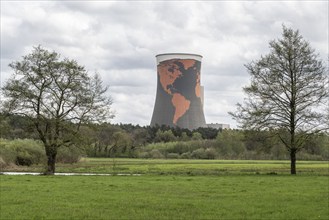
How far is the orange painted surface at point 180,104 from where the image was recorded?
6538cm

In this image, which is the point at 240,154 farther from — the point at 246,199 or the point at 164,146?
the point at 246,199

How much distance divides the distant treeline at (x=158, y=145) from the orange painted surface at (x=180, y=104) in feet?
17.4

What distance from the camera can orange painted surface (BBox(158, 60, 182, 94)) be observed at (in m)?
64.7

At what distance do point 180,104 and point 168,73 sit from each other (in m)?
4.32

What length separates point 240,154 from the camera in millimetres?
62594

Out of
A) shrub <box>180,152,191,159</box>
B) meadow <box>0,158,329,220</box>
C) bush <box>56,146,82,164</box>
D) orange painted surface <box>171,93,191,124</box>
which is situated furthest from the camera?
shrub <box>180,152,191,159</box>

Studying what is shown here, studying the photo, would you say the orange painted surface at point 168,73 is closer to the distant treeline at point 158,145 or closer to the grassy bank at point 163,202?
the distant treeline at point 158,145

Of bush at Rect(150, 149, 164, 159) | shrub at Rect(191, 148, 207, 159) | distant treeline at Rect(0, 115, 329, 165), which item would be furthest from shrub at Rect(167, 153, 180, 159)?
shrub at Rect(191, 148, 207, 159)

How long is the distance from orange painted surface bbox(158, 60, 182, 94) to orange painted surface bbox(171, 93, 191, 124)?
1.26 meters

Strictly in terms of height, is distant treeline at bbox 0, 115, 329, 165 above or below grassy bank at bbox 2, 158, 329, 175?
above

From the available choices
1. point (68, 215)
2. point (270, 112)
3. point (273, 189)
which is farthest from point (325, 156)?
point (68, 215)

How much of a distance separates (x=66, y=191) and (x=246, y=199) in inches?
A: 232

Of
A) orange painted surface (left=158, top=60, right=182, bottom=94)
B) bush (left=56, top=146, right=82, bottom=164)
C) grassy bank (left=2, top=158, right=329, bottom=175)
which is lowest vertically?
grassy bank (left=2, top=158, right=329, bottom=175)

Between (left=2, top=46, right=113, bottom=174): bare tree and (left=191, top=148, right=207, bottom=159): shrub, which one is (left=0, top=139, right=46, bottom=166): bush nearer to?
(left=2, top=46, right=113, bottom=174): bare tree
